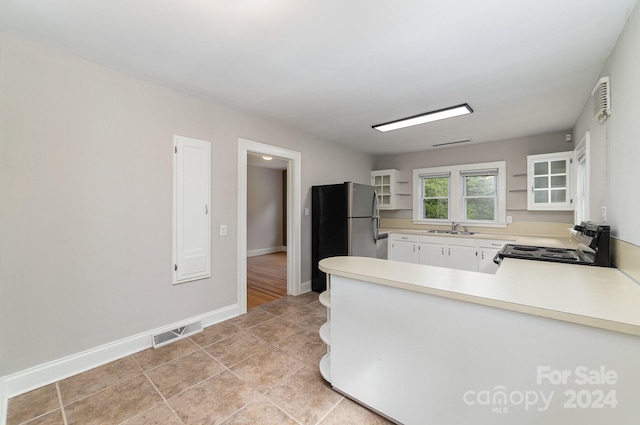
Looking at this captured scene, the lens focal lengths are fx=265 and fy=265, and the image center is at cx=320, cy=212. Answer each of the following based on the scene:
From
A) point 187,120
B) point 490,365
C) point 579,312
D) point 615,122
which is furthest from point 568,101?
point 187,120

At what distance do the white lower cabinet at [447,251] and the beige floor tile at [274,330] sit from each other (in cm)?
265

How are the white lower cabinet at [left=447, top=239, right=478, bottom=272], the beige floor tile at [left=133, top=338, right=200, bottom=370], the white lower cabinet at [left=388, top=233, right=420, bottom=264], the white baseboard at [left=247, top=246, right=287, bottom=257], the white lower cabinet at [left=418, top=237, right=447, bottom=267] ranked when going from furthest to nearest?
the white baseboard at [left=247, top=246, right=287, bottom=257]
the white lower cabinet at [left=388, top=233, right=420, bottom=264]
the white lower cabinet at [left=418, top=237, right=447, bottom=267]
the white lower cabinet at [left=447, top=239, right=478, bottom=272]
the beige floor tile at [left=133, top=338, right=200, bottom=370]

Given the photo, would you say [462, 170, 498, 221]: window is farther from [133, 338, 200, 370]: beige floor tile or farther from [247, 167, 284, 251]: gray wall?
[247, 167, 284, 251]: gray wall

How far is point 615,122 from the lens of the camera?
1.80 metres

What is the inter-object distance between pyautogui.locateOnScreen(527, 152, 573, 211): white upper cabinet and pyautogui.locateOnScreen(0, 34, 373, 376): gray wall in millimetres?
4309

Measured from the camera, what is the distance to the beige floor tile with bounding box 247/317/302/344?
8.57 ft

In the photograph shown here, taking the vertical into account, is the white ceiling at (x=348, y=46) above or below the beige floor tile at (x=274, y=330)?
above

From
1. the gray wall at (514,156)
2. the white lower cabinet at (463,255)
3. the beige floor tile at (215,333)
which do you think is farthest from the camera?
the white lower cabinet at (463,255)

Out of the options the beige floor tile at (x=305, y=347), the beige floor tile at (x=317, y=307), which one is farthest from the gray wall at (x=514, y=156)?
the beige floor tile at (x=305, y=347)

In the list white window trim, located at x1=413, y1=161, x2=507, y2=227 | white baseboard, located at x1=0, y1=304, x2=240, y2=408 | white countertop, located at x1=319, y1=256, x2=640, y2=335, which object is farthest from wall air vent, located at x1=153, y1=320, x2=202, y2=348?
white window trim, located at x1=413, y1=161, x2=507, y2=227

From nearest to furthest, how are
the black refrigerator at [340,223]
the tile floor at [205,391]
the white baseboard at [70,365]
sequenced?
the tile floor at [205,391], the white baseboard at [70,365], the black refrigerator at [340,223]

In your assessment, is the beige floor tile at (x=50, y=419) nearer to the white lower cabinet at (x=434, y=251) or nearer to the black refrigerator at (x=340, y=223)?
the black refrigerator at (x=340, y=223)

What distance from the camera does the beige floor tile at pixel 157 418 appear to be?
1.56m

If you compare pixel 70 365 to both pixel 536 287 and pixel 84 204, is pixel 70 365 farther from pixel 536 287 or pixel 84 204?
pixel 536 287
